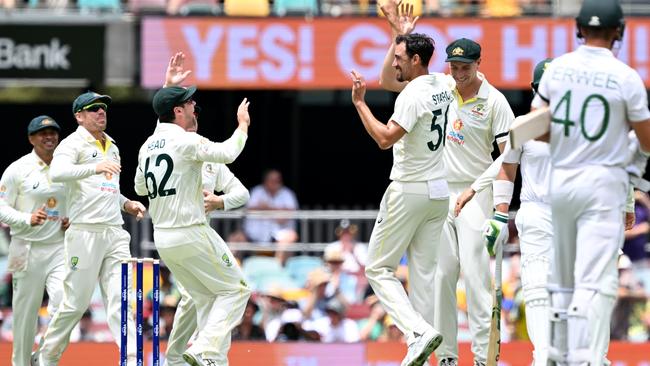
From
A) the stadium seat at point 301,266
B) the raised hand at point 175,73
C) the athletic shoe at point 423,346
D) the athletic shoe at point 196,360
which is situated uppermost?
the raised hand at point 175,73

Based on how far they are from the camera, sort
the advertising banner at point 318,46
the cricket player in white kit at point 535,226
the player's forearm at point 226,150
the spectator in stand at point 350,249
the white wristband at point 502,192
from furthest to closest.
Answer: the advertising banner at point 318,46 < the spectator in stand at point 350,249 < the player's forearm at point 226,150 < the white wristband at point 502,192 < the cricket player in white kit at point 535,226

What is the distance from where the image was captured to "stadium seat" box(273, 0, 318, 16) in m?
16.5

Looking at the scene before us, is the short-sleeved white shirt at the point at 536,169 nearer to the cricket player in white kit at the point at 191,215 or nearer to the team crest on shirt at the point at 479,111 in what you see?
the team crest on shirt at the point at 479,111

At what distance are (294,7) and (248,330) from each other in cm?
450

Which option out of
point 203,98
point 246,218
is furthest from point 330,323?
point 203,98

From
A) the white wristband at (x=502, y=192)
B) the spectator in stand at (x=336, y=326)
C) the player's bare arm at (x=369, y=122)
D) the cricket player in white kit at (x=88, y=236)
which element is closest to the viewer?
the white wristband at (x=502, y=192)

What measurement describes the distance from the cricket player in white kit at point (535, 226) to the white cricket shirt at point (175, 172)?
1765mm

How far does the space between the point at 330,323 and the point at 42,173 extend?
464 centimetres

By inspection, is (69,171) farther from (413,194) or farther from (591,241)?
(591,241)

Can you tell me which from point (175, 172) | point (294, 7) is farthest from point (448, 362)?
point (294, 7)

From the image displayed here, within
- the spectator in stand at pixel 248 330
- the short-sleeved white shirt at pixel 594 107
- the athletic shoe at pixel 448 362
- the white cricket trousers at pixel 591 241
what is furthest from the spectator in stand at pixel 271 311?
the short-sleeved white shirt at pixel 594 107

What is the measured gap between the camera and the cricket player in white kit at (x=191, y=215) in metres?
9.12

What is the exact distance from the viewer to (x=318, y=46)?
53.8ft

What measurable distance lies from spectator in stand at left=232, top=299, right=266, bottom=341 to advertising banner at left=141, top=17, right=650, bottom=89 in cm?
327
